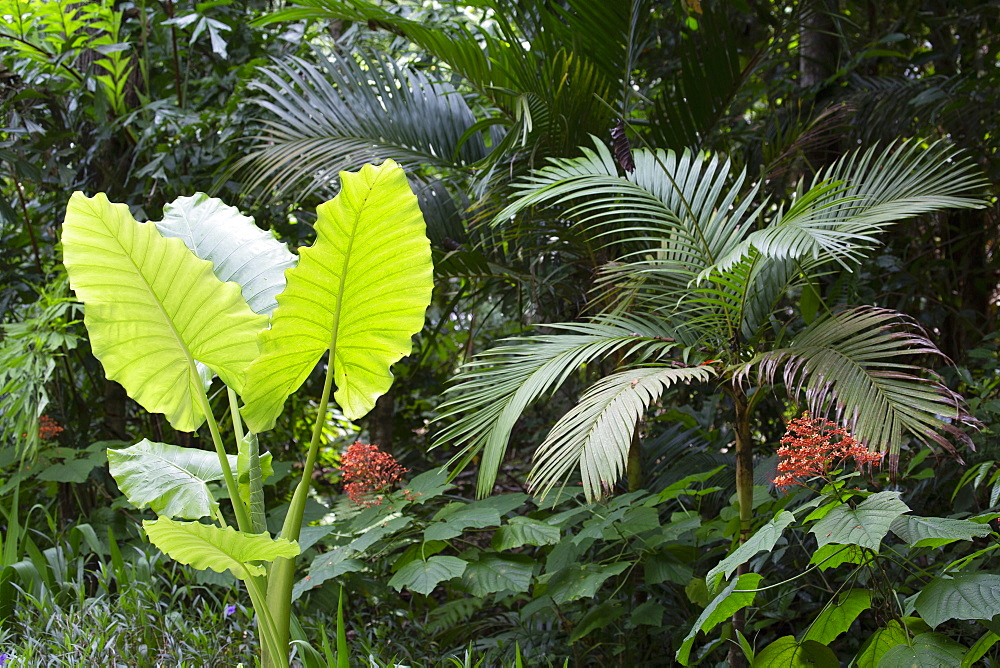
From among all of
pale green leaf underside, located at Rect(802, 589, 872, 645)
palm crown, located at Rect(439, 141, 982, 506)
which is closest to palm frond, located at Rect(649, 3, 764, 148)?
palm crown, located at Rect(439, 141, 982, 506)

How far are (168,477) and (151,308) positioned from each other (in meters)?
0.46

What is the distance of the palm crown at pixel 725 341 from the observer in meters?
1.82

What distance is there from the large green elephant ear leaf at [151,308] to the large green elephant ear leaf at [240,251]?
23 cm

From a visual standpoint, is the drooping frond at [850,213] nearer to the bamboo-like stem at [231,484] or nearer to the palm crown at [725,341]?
the palm crown at [725,341]

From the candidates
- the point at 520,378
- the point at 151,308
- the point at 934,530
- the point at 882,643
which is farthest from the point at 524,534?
the point at 151,308

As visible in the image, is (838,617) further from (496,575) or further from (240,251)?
(240,251)

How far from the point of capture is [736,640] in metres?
2.04

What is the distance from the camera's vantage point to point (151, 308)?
1842mm

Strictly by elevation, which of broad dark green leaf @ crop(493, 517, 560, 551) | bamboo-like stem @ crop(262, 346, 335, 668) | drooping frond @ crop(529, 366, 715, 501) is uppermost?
drooping frond @ crop(529, 366, 715, 501)

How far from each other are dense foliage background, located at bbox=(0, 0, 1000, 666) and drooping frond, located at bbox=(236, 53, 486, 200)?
0.6 inches

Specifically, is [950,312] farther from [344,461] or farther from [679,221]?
[344,461]

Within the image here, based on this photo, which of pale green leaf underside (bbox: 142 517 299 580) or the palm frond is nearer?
pale green leaf underside (bbox: 142 517 299 580)

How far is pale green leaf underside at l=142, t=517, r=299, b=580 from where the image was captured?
1.54 metres

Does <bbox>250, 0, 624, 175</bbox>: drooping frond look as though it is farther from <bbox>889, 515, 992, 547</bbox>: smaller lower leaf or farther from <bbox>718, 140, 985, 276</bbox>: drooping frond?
<bbox>889, 515, 992, 547</bbox>: smaller lower leaf
